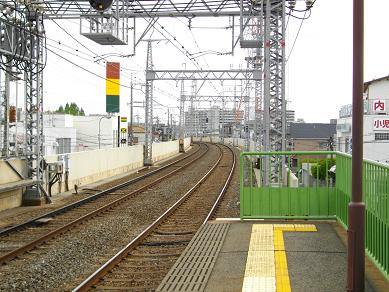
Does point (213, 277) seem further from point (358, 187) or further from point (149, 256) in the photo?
point (149, 256)

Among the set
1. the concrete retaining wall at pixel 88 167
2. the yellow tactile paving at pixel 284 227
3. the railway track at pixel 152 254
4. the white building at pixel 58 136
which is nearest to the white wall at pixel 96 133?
the white building at pixel 58 136

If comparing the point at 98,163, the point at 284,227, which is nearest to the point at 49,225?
the point at 284,227

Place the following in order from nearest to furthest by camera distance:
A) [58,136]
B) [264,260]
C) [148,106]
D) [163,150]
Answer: [264,260] < [148,106] < [58,136] < [163,150]

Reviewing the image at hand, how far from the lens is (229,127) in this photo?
4838 inches

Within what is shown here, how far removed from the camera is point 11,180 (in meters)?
16.8

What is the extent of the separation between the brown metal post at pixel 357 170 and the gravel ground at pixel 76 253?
4124mm

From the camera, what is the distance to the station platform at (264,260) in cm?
630

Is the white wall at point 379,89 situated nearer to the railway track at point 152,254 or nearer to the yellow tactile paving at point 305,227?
A: the railway track at point 152,254

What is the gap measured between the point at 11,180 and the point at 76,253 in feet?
24.5

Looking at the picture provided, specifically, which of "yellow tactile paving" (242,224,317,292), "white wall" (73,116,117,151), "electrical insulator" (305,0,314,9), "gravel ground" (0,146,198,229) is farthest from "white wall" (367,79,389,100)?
"yellow tactile paving" (242,224,317,292)

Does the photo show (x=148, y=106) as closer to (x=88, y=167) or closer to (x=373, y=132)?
(x=88, y=167)

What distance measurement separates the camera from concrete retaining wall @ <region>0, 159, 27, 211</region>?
1616 centimetres

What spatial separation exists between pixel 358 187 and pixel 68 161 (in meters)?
17.5

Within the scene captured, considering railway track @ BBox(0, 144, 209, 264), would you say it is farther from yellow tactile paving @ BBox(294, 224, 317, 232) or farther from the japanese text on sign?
the japanese text on sign
